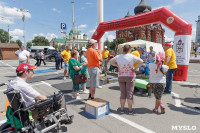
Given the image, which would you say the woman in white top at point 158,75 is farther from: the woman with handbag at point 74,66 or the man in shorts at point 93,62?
the woman with handbag at point 74,66

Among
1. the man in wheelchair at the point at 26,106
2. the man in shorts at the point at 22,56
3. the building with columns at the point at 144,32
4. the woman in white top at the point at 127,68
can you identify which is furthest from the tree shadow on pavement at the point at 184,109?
the building with columns at the point at 144,32

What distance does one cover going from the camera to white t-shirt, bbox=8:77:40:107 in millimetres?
1945

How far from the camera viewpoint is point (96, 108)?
296 centimetres

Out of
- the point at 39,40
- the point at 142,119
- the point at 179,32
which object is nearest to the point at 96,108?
the point at 142,119

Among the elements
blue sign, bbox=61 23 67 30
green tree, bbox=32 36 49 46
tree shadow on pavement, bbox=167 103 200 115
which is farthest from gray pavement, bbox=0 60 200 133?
green tree, bbox=32 36 49 46

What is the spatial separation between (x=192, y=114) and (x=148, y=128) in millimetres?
1547

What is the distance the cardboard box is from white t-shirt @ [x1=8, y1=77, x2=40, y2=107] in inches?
56.2

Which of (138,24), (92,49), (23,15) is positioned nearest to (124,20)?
(138,24)

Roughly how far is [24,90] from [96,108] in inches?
64.1

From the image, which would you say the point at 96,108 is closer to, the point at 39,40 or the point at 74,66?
the point at 74,66

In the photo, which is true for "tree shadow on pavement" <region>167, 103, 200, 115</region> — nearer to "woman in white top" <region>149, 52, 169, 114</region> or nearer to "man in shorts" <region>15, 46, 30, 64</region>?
"woman in white top" <region>149, 52, 169, 114</region>

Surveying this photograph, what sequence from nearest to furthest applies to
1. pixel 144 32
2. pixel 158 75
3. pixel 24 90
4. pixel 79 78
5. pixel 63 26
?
pixel 24 90 < pixel 158 75 < pixel 79 78 < pixel 63 26 < pixel 144 32

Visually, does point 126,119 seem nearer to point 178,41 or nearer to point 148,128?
point 148,128

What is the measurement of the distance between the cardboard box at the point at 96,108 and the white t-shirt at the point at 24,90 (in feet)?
4.68
